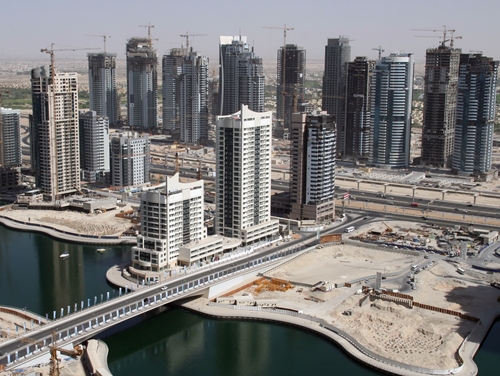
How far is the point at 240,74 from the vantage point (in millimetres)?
97688

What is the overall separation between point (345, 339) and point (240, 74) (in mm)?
66889

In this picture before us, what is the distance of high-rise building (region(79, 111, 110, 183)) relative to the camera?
69.2 meters

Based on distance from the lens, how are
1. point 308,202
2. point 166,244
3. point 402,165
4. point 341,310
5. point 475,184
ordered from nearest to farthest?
1. point 341,310
2. point 166,244
3. point 308,202
4. point 475,184
5. point 402,165

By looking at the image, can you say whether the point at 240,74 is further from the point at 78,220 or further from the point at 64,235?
the point at 64,235

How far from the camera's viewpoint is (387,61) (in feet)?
254

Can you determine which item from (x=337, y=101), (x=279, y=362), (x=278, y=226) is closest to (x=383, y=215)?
(x=278, y=226)

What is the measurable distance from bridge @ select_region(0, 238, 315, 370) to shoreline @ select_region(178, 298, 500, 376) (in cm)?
135

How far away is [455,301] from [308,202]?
692 inches

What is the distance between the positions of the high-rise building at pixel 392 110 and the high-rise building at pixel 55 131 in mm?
33060

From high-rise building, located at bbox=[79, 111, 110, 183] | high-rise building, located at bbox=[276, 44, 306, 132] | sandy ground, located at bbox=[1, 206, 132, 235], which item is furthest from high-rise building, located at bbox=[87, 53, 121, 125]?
sandy ground, located at bbox=[1, 206, 132, 235]

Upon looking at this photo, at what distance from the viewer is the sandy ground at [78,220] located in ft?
181

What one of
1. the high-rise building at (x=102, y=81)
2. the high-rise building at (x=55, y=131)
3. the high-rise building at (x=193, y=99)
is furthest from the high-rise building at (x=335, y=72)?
the high-rise building at (x=55, y=131)

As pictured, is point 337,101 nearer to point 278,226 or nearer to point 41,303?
point 278,226

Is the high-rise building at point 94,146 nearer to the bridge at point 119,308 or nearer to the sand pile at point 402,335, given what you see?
the bridge at point 119,308
